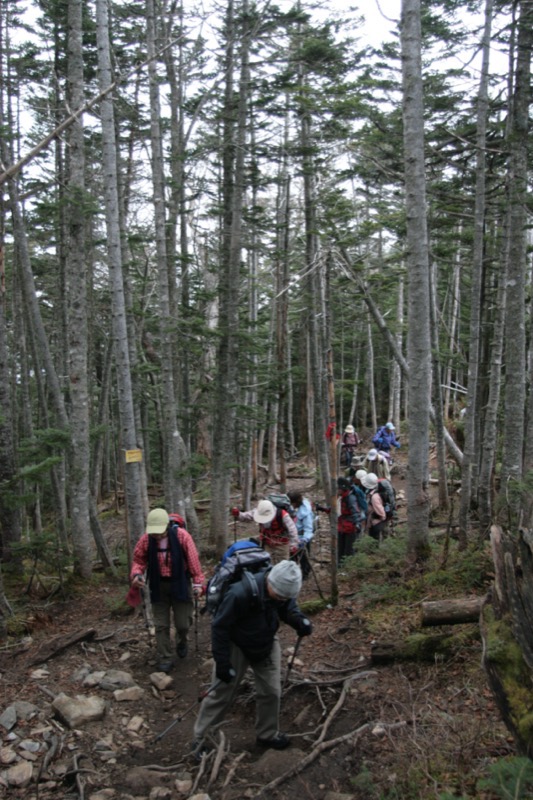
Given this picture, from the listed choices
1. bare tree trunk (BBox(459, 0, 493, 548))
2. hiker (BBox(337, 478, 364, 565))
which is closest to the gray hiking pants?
bare tree trunk (BBox(459, 0, 493, 548))

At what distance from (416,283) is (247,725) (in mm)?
5517

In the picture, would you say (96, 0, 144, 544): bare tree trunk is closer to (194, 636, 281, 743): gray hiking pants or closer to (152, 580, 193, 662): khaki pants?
(152, 580, 193, 662): khaki pants

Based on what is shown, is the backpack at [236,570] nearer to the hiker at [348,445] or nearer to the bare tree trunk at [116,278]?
the bare tree trunk at [116,278]

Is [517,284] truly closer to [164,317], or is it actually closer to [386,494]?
[386,494]

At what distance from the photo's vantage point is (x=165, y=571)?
264 inches

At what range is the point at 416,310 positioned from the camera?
7664 millimetres

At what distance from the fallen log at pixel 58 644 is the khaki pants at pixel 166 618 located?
46.0 inches

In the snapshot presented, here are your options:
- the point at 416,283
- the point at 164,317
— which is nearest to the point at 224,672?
the point at 416,283

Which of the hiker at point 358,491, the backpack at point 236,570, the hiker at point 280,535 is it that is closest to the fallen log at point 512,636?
the backpack at point 236,570

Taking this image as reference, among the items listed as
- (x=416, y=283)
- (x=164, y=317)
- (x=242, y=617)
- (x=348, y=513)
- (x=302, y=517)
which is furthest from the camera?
(x=164, y=317)

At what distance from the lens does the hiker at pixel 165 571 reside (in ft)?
21.9

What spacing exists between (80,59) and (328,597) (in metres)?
9.81

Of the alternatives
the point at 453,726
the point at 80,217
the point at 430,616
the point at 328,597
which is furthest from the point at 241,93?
the point at 453,726

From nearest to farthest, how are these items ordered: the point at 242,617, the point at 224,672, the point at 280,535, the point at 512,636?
the point at 512,636
the point at 224,672
the point at 242,617
the point at 280,535
